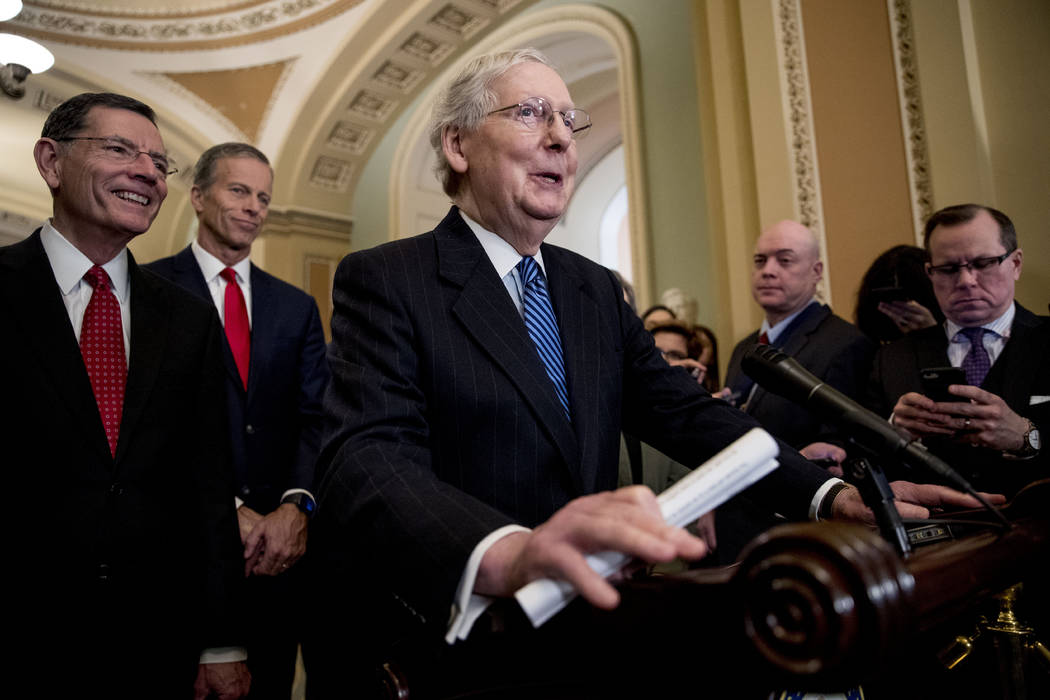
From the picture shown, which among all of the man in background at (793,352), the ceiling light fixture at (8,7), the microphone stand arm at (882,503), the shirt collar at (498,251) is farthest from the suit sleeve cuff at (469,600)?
the ceiling light fixture at (8,7)

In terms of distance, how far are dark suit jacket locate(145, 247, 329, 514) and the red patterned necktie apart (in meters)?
0.45

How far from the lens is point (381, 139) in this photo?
9250 mm

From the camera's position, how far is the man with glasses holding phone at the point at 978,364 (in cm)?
176

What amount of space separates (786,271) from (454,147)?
184cm

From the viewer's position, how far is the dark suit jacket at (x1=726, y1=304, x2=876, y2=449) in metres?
2.46

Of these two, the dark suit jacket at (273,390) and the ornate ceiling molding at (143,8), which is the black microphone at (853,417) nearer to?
the dark suit jacket at (273,390)

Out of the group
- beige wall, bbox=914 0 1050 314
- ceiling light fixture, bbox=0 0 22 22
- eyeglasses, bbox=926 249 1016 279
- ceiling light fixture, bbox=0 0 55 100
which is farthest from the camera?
ceiling light fixture, bbox=0 0 55 100

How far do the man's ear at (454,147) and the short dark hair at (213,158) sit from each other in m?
1.30

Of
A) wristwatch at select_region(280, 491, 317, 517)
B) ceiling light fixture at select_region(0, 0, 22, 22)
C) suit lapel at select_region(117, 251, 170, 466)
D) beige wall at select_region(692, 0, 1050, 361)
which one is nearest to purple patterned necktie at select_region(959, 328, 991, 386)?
beige wall at select_region(692, 0, 1050, 361)

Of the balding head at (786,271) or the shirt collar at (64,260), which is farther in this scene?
the balding head at (786,271)

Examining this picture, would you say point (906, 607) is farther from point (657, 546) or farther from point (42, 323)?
point (42, 323)

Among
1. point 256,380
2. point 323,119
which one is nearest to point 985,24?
point 256,380

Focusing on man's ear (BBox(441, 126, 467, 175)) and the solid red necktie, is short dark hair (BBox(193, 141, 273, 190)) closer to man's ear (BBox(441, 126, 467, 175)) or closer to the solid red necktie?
the solid red necktie

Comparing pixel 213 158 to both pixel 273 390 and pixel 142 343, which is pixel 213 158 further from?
pixel 142 343
